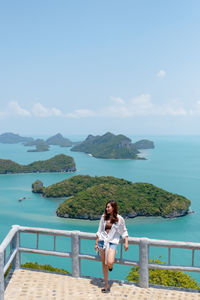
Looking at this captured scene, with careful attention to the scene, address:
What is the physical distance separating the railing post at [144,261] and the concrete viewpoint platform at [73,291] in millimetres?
206

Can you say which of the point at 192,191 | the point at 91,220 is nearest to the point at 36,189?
the point at 91,220

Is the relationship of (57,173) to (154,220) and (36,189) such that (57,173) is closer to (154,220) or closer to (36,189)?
(36,189)

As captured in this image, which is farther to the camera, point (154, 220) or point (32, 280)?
point (154, 220)

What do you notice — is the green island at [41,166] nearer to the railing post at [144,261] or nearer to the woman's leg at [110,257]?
the railing post at [144,261]

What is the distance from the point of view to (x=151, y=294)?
7.88 meters

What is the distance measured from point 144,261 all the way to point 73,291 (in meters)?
2.12

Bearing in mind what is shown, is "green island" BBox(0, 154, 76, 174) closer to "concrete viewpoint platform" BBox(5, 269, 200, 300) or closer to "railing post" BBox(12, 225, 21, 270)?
"railing post" BBox(12, 225, 21, 270)

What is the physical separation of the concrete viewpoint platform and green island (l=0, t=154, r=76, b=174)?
128705 millimetres

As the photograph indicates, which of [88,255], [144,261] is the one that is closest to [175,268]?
[144,261]

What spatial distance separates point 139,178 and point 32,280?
361 feet

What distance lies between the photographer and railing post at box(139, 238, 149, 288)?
7.94 metres

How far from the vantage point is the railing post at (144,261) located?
7.94 m

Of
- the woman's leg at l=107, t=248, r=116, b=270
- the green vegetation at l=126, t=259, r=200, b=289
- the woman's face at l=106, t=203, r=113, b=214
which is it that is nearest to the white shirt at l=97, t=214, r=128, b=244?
the woman's leg at l=107, t=248, r=116, b=270

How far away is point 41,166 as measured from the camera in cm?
13650
